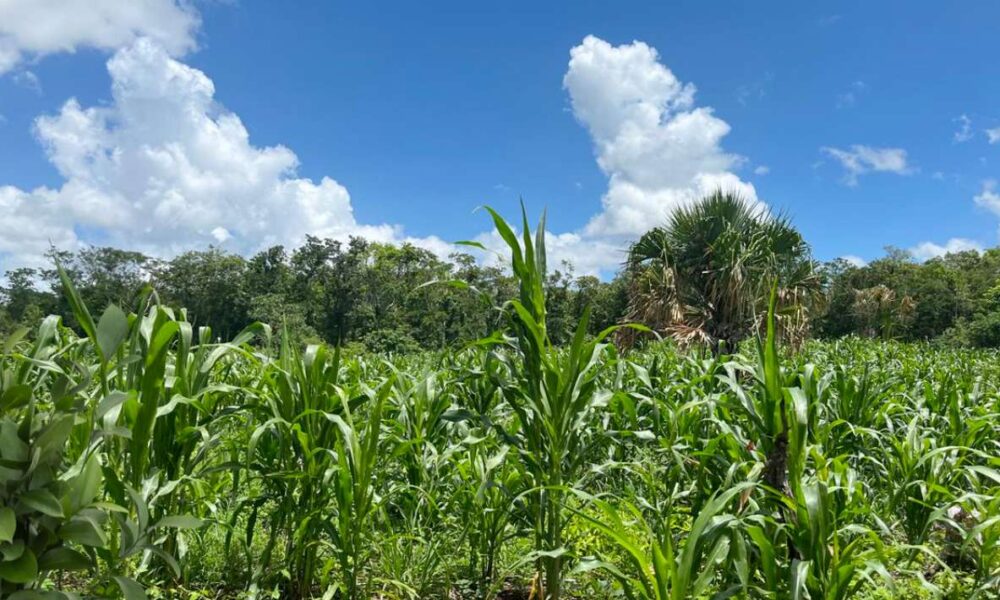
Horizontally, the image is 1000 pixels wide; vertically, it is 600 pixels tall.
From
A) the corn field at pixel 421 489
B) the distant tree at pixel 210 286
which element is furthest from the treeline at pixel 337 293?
the corn field at pixel 421 489

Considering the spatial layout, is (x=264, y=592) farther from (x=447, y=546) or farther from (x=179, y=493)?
(x=447, y=546)

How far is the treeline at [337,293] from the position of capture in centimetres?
3319

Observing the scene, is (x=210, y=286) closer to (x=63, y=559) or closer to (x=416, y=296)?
(x=416, y=296)

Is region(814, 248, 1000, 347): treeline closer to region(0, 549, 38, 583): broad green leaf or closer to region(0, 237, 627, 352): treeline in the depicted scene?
region(0, 237, 627, 352): treeline

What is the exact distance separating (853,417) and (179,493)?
12.6 ft

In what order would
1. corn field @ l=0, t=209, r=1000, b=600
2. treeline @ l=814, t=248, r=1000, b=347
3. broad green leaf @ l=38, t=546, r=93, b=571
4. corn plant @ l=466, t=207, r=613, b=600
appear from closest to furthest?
broad green leaf @ l=38, t=546, r=93, b=571 < corn field @ l=0, t=209, r=1000, b=600 < corn plant @ l=466, t=207, r=613, b=600 < treeline @ l=814, t=248, r=1000, b=347

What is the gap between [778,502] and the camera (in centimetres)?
181

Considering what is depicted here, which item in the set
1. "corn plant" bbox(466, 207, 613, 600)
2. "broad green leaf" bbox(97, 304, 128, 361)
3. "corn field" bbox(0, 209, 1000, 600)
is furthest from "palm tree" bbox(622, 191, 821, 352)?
"broad green leaf" bbox(97, 304, 128, 361)

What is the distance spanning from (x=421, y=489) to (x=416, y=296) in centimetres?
3129

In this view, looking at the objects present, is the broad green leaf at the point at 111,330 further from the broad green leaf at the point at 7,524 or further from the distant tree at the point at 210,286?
the distant tree at the point at 210,286

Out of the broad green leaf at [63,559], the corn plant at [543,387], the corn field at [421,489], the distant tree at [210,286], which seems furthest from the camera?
the distant tree at [210,286]

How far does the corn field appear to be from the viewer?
4.58 feet

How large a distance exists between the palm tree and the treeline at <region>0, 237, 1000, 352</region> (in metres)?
16.9

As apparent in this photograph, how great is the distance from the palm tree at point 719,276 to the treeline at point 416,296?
16.9 m
